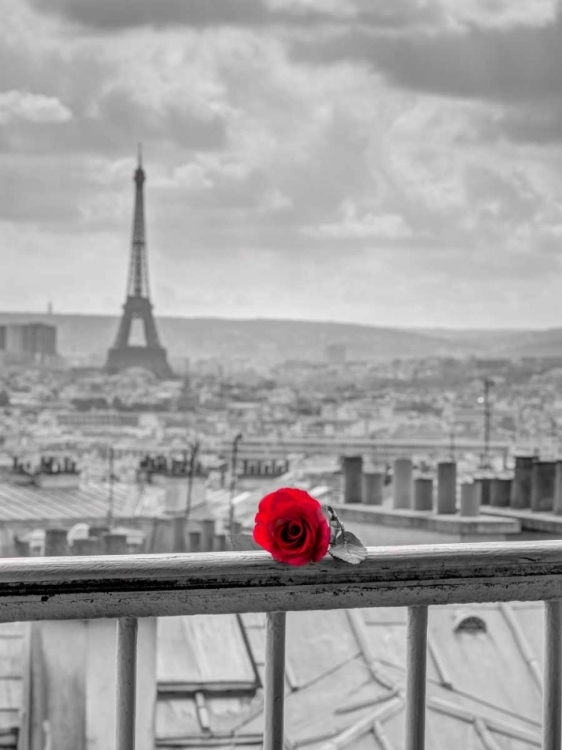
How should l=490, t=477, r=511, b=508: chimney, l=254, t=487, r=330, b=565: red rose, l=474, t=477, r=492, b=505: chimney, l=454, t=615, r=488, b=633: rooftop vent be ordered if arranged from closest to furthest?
l=254, t=487, r=330, b=565: red rose
l=454, t=615, r=488, b=633: rooftop vent
l=490, t=477, r=511, b=508: chimney
l=474, t=477, r=492, b=505: chimney

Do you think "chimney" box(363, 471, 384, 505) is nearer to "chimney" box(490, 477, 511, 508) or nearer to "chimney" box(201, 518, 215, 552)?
"chimney" box(490, 477, 511, 508)

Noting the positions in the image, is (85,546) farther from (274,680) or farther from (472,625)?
(274,680)

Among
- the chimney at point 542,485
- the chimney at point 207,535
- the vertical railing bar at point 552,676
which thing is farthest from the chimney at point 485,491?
the vertical railing bar at point 552,676

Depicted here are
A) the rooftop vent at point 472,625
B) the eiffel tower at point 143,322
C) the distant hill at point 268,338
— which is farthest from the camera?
the eiffel tower at point 143,322

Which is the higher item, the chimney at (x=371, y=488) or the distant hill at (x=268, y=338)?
the distant hill at (x=268, y=338)

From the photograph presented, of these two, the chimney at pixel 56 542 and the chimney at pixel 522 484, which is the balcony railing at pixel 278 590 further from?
the chimney at pixel 56 542

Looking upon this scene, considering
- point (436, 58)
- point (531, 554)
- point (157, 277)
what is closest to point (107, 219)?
point (157, 277)

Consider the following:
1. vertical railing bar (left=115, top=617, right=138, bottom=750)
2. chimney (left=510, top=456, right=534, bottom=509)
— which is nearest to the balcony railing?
vertical railing bar (left=115, top=617, right=138, bottom=750)

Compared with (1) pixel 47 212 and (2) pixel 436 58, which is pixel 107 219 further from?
(2) pixel 436 58

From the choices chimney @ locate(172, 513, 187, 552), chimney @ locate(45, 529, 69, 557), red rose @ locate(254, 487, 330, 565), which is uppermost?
red rose @ locate(254, 487, 330, 565)
